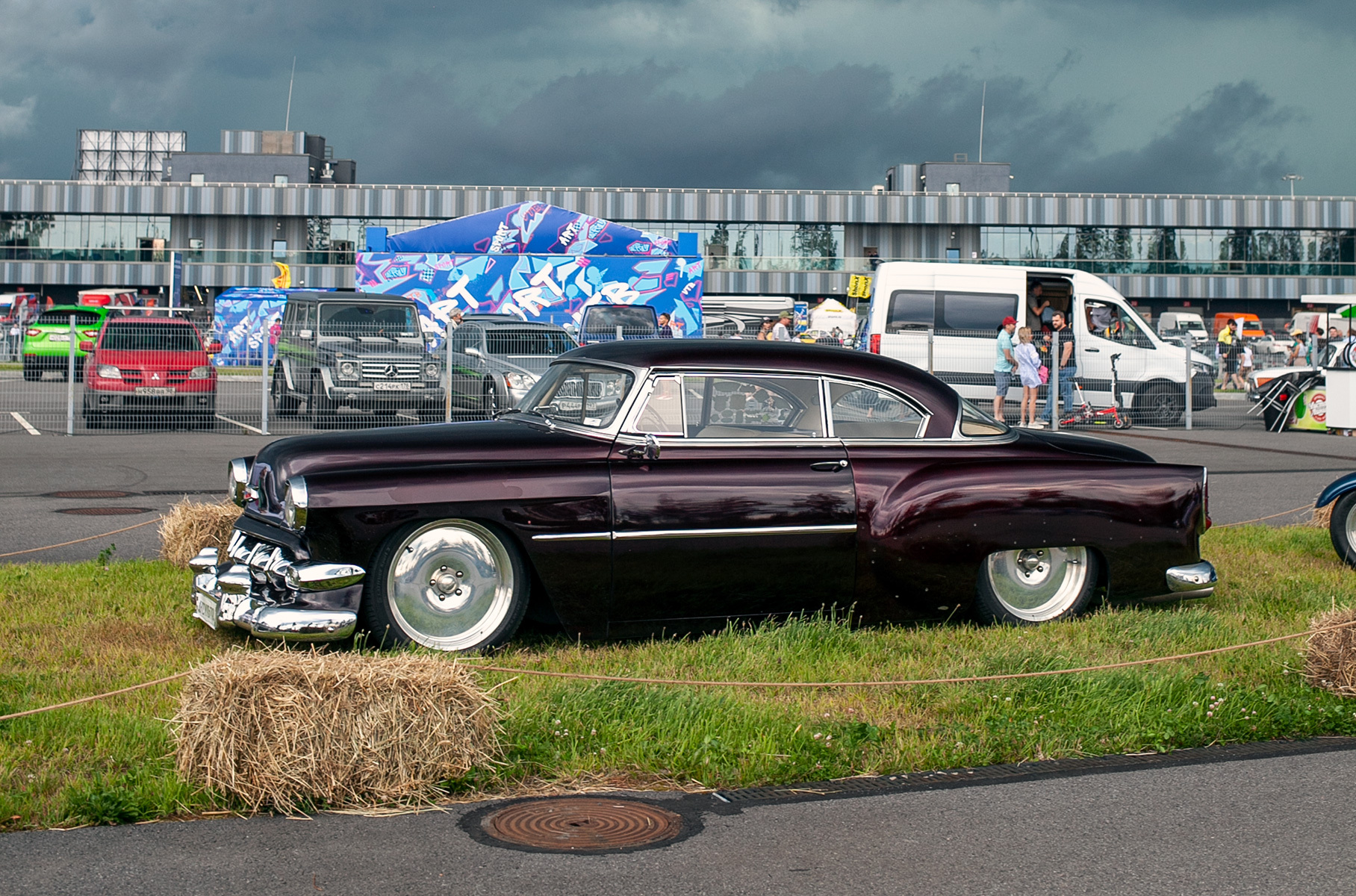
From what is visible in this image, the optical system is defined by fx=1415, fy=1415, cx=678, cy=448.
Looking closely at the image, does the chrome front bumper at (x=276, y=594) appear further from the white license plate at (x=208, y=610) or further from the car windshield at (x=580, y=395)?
the car windshield at (x=580, y=395)

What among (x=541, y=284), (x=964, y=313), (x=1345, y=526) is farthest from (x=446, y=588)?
(x=541, y=284)

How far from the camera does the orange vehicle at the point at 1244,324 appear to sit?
6391 centimetres

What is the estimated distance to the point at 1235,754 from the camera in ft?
16.9

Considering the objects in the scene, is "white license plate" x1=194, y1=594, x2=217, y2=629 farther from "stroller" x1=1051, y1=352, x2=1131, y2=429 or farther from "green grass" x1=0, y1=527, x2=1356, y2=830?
"stroller" x1=1051, y1=352, x2=1131, y2=429

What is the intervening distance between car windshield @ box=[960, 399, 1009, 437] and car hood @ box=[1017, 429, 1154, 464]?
133mm

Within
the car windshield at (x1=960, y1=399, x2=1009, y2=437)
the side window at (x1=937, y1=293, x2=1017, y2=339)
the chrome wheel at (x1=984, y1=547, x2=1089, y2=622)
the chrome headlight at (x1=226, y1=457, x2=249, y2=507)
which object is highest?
the side window at (x1=937, y1=293, x2=1017, y2=339)

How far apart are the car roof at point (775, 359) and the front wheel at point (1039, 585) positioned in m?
0.85

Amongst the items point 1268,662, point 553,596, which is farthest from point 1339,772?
point 553,596

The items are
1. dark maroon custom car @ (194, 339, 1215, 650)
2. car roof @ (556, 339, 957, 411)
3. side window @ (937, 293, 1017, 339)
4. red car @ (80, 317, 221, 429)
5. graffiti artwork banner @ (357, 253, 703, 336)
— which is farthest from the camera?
graffiti artwork banner @ (357, 253, 703, 336)

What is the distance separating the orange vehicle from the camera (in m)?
63.9

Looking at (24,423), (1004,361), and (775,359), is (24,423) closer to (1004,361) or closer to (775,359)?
(1004,361)

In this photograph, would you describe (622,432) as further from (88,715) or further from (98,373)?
(98,373)

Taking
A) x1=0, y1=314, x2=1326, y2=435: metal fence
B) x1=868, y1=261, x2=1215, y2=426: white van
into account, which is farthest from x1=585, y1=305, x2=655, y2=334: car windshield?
x1=0, y1=314, x2=1326, y2=435: metal fence

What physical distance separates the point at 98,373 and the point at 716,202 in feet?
190
